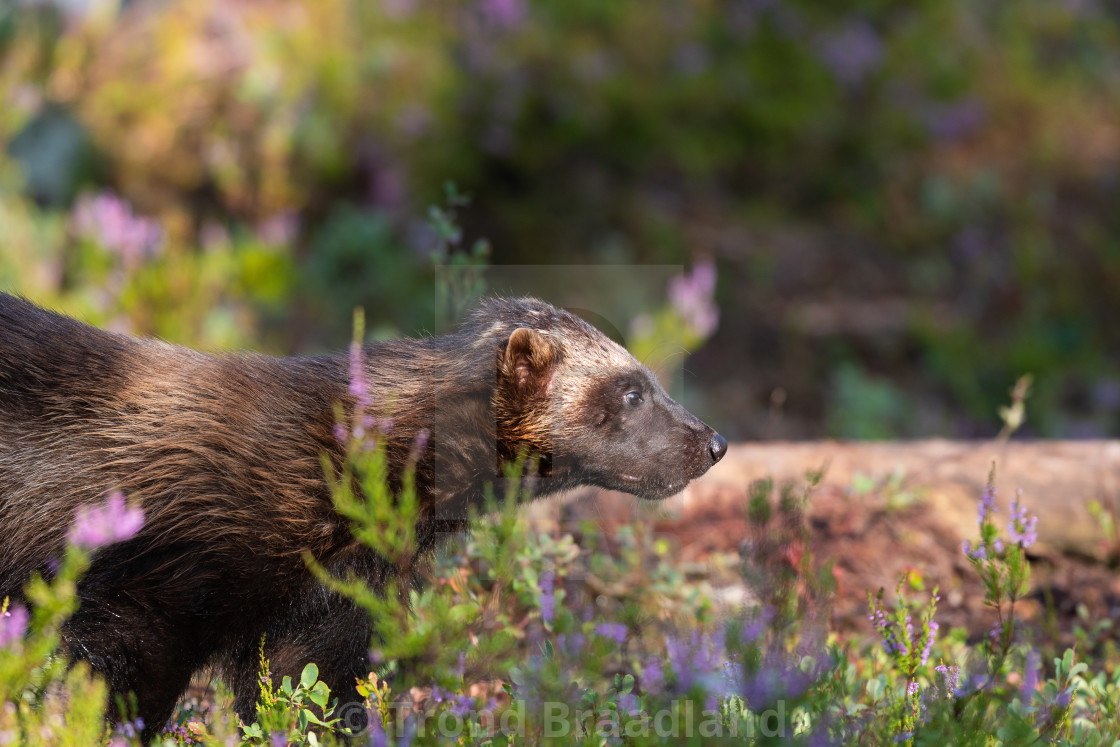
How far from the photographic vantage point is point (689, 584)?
383 cm

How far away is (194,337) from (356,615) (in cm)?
383

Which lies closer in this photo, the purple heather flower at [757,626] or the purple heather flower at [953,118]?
the purple heather flower at [757,626]

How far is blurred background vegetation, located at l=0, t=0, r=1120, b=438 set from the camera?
766 cm

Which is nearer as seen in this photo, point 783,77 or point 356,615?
point 356,615

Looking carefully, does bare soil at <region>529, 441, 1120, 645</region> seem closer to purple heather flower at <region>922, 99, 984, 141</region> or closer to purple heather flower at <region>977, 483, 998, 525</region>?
purple heather flower at <region>977, 483, 998, 525</region>

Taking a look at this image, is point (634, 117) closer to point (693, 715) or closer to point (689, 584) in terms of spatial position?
point (689, 584)

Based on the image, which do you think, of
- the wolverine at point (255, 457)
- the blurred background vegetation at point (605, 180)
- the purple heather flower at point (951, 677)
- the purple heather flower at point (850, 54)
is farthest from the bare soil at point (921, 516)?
the purple heather flower at point (850, 54)

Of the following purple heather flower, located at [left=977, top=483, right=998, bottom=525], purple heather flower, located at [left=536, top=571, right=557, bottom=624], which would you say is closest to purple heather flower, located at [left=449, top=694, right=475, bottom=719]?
purple heather flower, located at [left=536, top=571, right=557, bottom=624]

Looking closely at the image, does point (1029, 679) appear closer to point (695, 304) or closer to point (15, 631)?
point (15, 631)

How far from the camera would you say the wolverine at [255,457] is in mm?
2566

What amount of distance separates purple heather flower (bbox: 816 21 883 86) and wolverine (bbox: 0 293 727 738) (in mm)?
7019

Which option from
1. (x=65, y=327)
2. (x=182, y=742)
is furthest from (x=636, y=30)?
(x=182, y=742)

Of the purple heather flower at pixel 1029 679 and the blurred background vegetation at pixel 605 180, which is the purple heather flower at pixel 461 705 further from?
the blurred background vegetation at pixel 605 180

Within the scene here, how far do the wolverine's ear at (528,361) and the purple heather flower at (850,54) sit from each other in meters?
7.09
